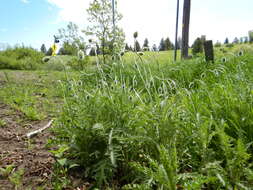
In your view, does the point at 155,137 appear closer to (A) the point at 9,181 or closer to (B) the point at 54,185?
(B) the point at 54,185

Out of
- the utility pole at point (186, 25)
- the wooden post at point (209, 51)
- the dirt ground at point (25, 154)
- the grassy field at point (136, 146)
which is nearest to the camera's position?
the grassy field at point (136, 146)

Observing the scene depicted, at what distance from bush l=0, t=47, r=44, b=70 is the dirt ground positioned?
30.1 feet

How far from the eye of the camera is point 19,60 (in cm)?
1068

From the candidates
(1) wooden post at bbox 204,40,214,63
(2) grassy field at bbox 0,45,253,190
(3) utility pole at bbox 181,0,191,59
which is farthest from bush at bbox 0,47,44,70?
(2) grassy field at bbox 0,45,253,190

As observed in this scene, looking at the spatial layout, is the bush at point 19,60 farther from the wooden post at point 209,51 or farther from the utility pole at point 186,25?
the wooden post at point 209,51

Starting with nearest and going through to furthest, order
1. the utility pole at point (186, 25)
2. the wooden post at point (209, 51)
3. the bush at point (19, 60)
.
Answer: the wooden post at point (209, 51) → the utility pole at point (186, 25) → the bush at point (19, 60)

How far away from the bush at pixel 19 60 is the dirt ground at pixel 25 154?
9.18m

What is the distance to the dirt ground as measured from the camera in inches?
37.1

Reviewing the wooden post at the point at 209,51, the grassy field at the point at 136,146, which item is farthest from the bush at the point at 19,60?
the grassy field at the point at 136,146

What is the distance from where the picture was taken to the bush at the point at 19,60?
10047 mm

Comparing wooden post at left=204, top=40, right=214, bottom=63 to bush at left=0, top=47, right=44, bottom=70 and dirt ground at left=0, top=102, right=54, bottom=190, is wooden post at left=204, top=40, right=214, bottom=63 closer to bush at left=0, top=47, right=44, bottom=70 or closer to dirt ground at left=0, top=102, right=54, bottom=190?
dirt ground at left=0, top=102, right=54, bottom=190

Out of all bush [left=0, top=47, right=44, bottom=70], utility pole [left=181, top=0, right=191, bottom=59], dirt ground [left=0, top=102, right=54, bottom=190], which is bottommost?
dirt ground [left=0, top=102, right=54, bottom=190]

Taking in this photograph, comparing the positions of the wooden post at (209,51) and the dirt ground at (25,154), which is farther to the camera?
the wooden post at (209,51)

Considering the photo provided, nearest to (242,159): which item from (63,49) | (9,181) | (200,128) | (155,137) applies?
(200,128)
